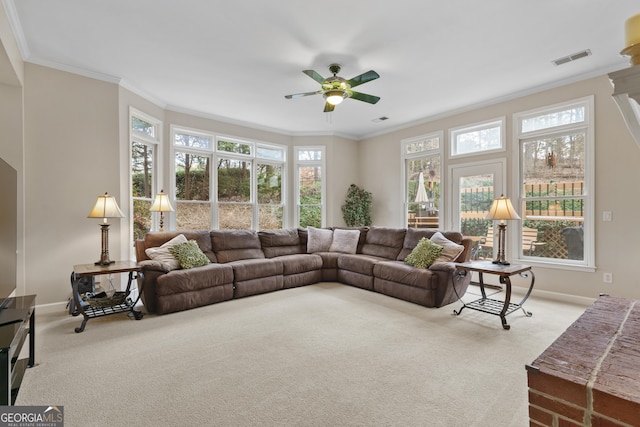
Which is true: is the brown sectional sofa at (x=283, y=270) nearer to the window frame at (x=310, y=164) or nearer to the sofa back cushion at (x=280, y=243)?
the sofa back cushion at (x=280, y=243)

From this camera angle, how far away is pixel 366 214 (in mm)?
6938

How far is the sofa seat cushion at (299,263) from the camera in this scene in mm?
4828

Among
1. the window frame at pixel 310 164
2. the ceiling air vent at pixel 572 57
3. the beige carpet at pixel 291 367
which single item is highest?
the ceiling air vent at pixel 572 57

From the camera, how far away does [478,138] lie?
5203 mm

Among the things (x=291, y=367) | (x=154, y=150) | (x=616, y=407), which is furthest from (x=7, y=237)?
(x=616, y=407)

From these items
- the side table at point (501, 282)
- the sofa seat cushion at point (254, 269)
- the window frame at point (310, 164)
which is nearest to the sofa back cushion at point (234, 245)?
the sofa seat cushion at point (254, 269)

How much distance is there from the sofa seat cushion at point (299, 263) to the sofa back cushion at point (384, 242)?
0.94 meters

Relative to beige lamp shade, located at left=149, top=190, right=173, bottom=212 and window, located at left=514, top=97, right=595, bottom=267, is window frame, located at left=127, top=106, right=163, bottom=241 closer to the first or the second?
beige lamp shade, located at left=149, top=190, right=173, bottom=212

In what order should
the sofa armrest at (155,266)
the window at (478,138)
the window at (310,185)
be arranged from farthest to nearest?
the window at (310,185), the window at (478,138), the sofa armrest at (155,266)

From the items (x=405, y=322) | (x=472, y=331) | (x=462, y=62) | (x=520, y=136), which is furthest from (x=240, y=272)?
(x=520, y=136)

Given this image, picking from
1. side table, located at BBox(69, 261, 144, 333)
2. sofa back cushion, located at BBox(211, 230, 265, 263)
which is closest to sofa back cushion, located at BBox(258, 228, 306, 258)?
sofa back cushion, located at BBox(211, 230, 265, 263)

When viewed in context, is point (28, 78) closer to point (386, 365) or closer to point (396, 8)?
point (396, 8)

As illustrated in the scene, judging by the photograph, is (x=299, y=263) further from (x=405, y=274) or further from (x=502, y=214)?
(x=502, y=214)

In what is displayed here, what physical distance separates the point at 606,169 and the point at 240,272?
16.3 feet
